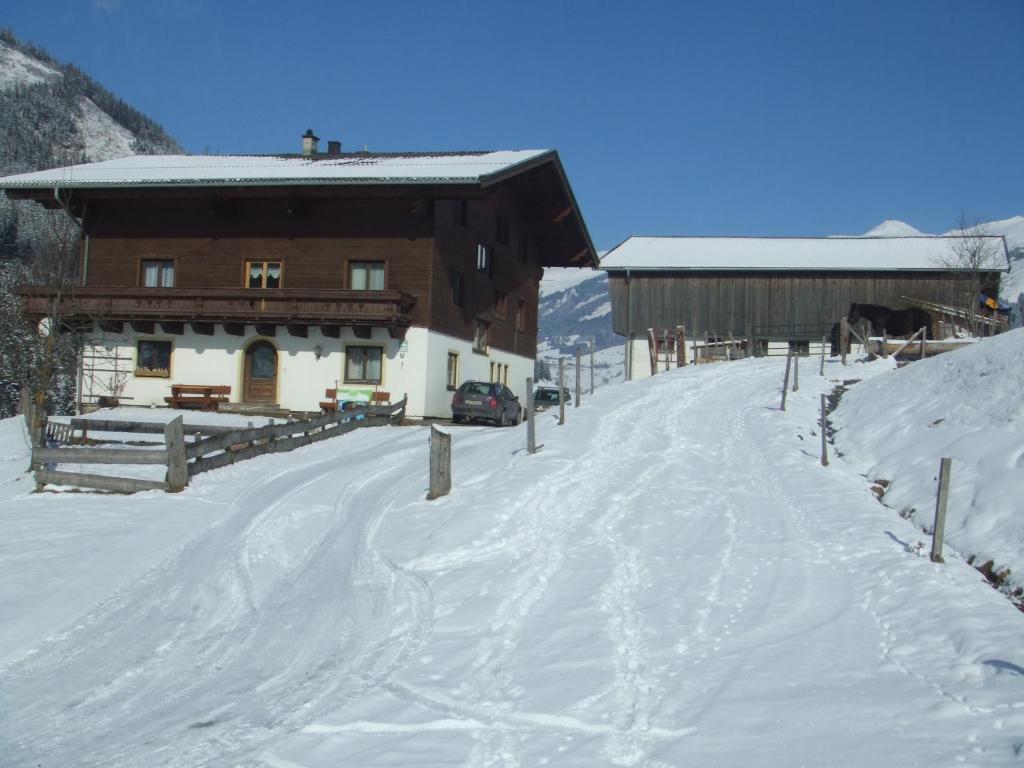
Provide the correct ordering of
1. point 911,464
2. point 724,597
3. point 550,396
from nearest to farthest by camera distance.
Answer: point 724,597 → point 911,464 → point 550,396

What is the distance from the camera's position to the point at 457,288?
112ft

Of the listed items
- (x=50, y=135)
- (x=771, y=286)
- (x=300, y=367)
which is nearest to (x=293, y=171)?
(x=300, y=367)

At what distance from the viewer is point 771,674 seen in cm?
773

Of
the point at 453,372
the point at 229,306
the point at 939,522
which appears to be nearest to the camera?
the point at 939,522

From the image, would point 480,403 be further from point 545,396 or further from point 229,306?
point 545,396

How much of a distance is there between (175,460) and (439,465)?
477cm

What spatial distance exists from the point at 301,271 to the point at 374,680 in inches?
1057

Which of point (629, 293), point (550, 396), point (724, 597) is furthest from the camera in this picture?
point (629, 293)

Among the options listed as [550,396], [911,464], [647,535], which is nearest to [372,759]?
[647,535]

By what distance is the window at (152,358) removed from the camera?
33156 mm

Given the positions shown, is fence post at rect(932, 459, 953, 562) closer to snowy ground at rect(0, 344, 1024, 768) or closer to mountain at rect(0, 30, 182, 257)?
snowy ground at rect(0, 344, 1024, 768)

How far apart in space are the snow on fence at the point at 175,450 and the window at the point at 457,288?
8055 mm

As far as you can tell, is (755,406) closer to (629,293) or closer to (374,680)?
(374,680)

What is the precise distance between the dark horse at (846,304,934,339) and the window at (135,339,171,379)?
30.0 m
